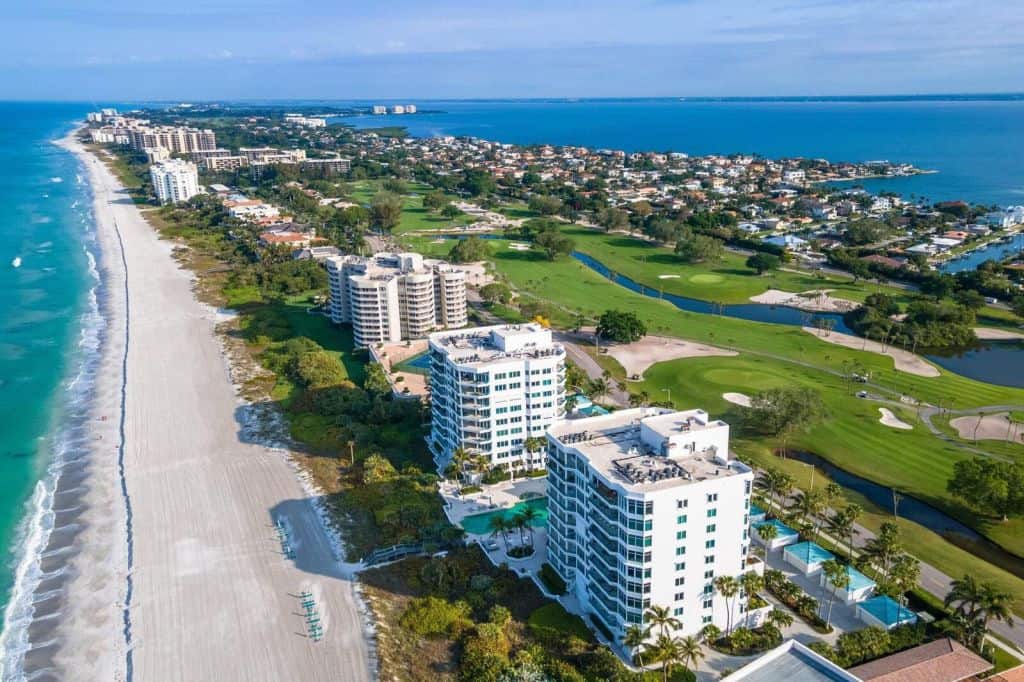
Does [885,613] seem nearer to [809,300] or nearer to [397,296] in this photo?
[397,296]

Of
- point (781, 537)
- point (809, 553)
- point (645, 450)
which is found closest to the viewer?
point (645, 450)

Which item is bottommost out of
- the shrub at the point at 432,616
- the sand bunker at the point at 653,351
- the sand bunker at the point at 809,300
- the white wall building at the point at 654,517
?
the shrub at the point at 432,616

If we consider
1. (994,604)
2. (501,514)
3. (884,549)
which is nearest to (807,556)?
(884,549)

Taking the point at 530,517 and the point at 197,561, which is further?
Result: the point at 197,561

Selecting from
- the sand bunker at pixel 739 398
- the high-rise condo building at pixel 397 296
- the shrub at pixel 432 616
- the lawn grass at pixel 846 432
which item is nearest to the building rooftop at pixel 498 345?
the shrub at pixel 432 616

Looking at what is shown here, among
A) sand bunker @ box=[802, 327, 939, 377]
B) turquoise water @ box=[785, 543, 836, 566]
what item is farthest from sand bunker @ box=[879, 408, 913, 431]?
turquoise water @ box=[785, 543, 836, 566]

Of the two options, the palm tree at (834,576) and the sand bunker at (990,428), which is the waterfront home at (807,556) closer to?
the palm tree at (834,576)

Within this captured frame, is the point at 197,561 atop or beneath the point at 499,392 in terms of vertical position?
beneath

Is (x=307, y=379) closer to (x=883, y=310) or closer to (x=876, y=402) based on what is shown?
(x=876, y=402)
